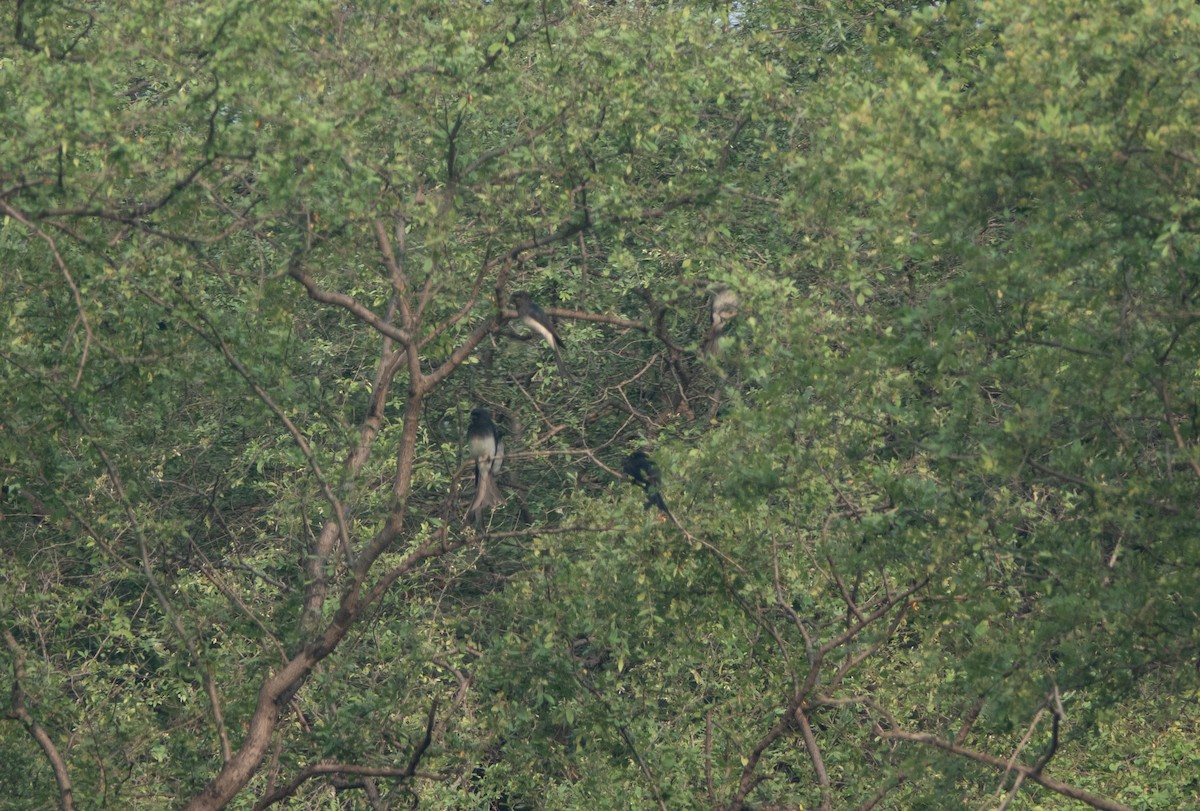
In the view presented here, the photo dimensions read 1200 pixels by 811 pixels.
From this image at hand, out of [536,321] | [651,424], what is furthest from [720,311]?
[536,321]

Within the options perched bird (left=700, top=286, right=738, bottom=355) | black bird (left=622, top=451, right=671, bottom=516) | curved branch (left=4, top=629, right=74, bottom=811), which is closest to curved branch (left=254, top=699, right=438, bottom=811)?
curved branch (left=4, top=629, right=74, bottom=811)

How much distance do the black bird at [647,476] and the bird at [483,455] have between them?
3.24ft

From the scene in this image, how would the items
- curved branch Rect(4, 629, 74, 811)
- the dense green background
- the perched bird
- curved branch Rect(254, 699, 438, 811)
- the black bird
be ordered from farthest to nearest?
the perched bird → the black bird → curved branch Rect(4, 629, 74, 811) → curved branch Rect(254, 699, 438, 811) → the dense green background

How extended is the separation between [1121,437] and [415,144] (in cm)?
460

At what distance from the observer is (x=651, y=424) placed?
39.2 ft

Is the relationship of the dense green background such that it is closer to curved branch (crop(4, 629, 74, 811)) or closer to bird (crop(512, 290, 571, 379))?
curved branch (crop(4, 629, 74, 811))

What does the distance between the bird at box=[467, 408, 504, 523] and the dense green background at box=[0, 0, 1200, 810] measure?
1.62ft

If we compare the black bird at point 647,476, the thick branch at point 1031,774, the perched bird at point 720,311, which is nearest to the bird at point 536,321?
the black bird at point 647,476

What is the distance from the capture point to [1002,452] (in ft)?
24.0

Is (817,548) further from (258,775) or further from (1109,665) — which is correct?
(258,775)

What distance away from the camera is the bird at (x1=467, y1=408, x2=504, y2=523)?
12234 millimetres

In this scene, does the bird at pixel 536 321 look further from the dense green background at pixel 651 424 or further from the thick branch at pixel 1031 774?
the thick branch at pixel 1031 774

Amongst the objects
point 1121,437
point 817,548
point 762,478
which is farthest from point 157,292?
point 1121,437

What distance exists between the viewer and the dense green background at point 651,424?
7289mm
